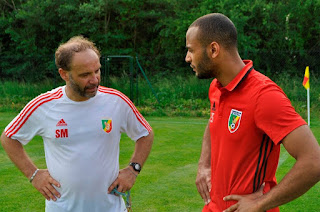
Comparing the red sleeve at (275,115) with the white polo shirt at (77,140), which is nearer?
the red sleeve at (275,115)

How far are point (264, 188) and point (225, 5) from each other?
2242 centimetres

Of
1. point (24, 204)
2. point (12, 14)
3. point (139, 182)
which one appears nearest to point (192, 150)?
point (139, 182)

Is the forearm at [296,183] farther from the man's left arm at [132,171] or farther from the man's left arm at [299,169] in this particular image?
the man's left arm at [132,171]

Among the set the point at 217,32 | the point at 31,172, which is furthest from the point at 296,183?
the point at 31,172

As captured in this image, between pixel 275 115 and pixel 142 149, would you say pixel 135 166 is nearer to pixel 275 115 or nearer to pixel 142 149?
pixel 142 149

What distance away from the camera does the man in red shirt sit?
7.18 feet

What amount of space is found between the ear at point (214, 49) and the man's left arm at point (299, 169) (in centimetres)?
68

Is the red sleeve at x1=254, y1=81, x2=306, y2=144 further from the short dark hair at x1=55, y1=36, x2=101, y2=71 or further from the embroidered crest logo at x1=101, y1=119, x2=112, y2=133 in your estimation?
the short dark hair at x1=55, y1=36, x2=101, y2=71

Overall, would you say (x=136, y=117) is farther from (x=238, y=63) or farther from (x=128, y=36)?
(x=128, y=36)

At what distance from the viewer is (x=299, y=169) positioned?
85.1 inches

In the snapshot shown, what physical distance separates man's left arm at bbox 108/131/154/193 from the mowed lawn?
290 centimetres

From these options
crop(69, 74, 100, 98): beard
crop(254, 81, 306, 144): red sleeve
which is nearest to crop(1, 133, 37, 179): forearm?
crop(69, 74, 100, 98): beard

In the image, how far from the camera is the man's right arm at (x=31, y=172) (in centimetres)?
339

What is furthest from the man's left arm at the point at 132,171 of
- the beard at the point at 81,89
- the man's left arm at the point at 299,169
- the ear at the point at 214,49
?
the man's left arm at the point at 299,169
